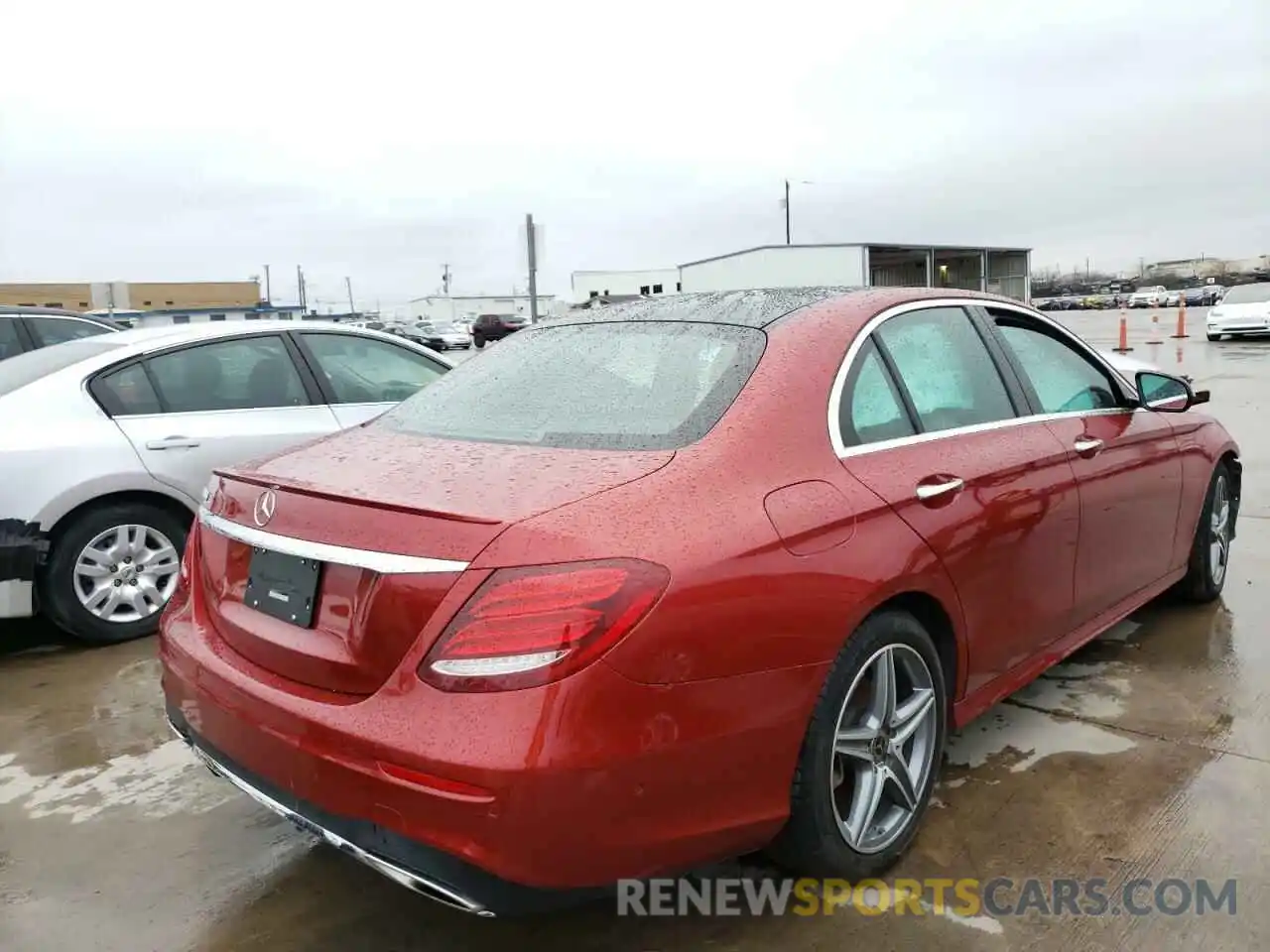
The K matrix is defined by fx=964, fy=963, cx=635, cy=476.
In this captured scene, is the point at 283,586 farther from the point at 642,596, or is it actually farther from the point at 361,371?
the point at 361,371

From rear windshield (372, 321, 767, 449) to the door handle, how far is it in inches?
21.8

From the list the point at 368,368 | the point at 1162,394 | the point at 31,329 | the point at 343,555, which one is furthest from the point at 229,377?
the point at 31,329

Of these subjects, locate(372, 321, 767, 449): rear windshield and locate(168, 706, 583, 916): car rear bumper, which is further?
locate(372, 321, 767, 449): rear windshield

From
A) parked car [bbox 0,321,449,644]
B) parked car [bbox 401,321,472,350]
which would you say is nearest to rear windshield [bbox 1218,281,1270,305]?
parked car [bbox 0,321,449,644]

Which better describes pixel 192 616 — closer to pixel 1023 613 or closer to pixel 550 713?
pixel 550 713

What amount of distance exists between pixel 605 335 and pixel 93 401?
279 centimetres

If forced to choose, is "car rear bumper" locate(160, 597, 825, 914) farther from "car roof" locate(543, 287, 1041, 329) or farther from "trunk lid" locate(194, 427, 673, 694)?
"car roof" locate(543, 287, 1041, 329)

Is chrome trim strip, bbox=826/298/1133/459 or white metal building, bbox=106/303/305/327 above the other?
white metal building, bbox=106/303/305/327

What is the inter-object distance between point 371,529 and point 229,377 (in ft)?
10.8

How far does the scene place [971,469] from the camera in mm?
2719

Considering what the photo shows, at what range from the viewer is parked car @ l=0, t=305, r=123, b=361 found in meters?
7.91

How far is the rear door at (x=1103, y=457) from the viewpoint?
324 centimetres

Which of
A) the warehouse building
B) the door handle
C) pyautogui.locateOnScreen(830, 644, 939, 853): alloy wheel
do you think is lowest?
pyautogui.locateOnScreen(830, 644, 939, 853): alloy wheel

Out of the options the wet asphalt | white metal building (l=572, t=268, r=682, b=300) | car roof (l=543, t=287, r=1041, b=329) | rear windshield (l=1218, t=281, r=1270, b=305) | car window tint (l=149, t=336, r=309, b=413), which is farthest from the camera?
white metal building (l=572, t=268, r=682, b=300)
